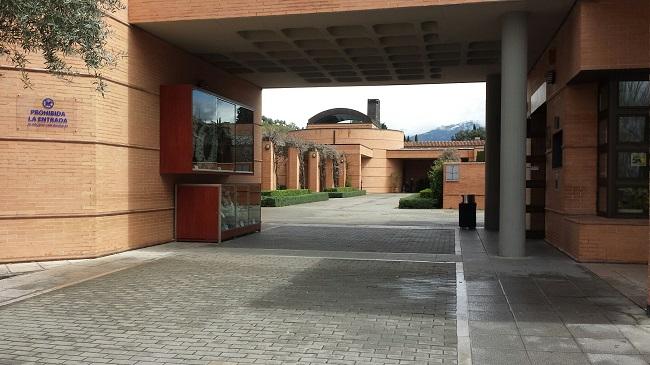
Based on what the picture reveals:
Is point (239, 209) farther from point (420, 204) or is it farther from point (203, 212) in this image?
point (420, 204)

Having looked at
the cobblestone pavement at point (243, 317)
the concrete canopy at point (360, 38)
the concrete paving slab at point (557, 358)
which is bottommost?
the cobblestone pavement at point (243, 317)

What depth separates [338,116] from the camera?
64.8m

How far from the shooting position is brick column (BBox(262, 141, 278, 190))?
3688 centimetres

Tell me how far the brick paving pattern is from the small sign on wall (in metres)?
4.30

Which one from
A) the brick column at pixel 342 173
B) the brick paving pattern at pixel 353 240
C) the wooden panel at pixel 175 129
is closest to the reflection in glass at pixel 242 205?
the brick paving pattern at pixel 353 240

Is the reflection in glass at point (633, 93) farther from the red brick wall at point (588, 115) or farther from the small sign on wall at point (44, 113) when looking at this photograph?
the small sign on wall at point (44, 113)

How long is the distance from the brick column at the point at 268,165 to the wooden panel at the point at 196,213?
76.9ft

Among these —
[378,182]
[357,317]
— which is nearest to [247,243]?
[357,317]

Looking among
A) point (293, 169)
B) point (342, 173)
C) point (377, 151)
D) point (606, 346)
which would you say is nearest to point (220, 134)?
point (606, 346)

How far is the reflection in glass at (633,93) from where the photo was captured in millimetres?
10234

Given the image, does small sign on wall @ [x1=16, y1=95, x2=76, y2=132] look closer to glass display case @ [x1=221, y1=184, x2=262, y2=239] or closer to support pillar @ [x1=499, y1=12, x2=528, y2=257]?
glass display case @ [x1=221, y1=184, x2=262, y2=239]

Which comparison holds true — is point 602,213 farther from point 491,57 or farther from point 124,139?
point 124,139

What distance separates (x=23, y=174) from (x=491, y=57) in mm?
11362

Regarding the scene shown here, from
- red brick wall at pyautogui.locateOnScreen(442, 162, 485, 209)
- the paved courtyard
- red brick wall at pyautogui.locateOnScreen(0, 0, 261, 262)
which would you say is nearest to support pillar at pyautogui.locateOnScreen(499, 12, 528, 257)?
the paved courtyard
